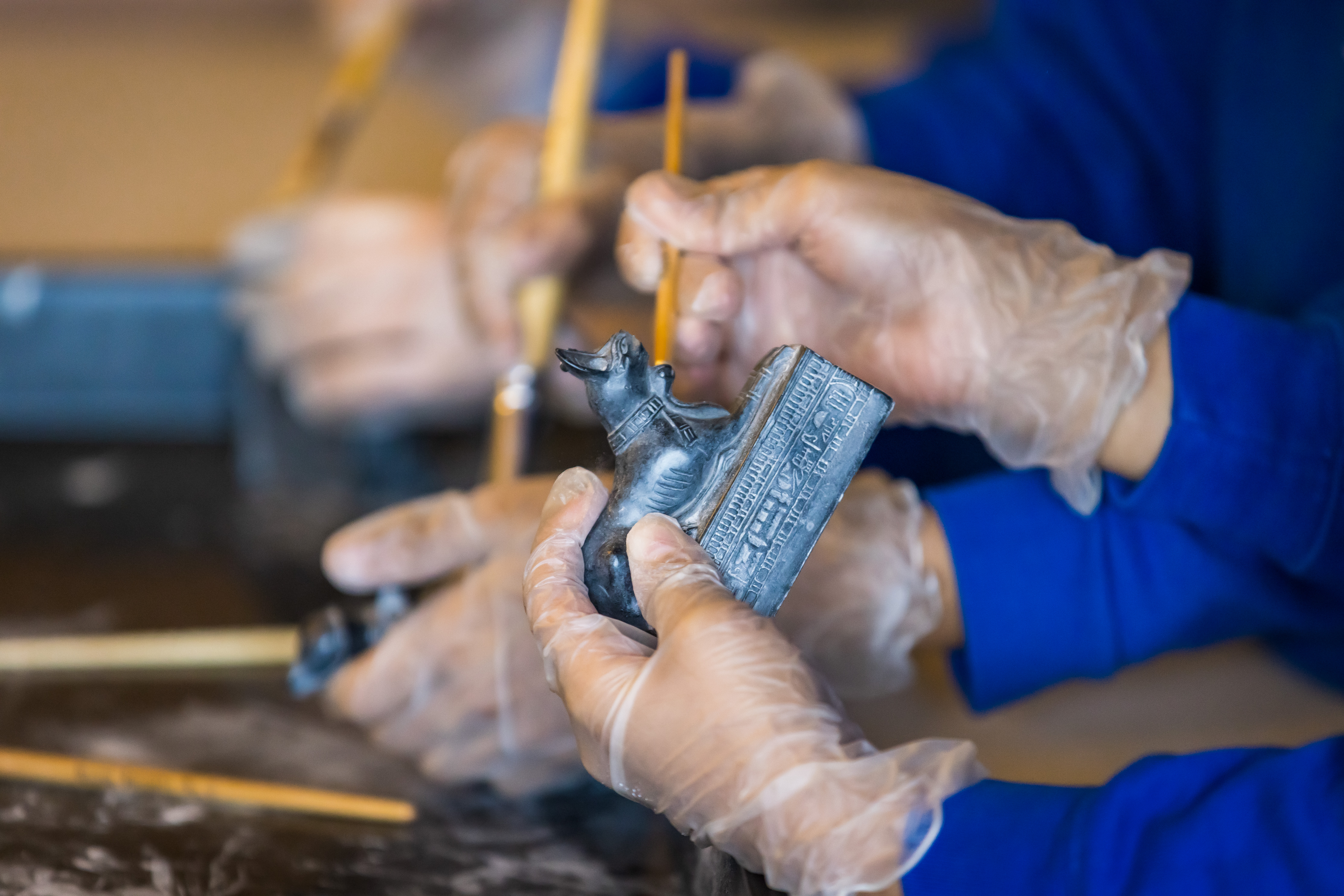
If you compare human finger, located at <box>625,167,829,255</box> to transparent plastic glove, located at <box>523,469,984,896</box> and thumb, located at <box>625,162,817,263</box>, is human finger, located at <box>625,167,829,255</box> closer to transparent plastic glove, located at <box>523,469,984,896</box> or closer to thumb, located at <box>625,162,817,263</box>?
thumb, located at <box>625,162,817,263</box>

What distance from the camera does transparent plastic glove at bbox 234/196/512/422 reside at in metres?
1.76

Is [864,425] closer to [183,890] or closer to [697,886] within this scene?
[697,886]

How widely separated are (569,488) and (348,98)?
1.43m

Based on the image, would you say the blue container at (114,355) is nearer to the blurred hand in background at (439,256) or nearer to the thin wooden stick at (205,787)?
the blurred hand in background at (439,256)

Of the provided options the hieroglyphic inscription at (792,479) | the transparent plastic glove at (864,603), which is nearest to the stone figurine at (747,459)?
the hieroglyphic inscription at (792,479)

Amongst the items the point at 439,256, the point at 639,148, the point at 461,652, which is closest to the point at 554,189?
the point at 639,148

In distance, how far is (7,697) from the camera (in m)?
1.32

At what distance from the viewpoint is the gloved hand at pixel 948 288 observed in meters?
0.98

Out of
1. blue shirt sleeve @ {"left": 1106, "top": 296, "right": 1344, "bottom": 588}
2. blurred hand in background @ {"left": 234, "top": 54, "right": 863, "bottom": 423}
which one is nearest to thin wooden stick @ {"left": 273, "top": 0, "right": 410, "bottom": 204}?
blurred hand in background @ {"left": 234, "top": 54, "right": 863, "bottom": 423}

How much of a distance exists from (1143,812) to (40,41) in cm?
494

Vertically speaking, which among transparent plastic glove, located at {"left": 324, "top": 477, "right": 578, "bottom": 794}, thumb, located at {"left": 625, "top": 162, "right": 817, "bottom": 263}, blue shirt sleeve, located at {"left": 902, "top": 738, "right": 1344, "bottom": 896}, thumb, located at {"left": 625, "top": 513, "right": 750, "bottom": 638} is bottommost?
transparent plastic glove, located at {"left": 324, "top": 477, "right": 578, "bottom": 794}

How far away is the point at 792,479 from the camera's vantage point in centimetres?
78

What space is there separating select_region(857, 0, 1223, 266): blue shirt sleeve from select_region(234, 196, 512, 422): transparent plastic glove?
0.75m

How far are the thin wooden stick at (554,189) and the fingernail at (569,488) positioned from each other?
610mm
